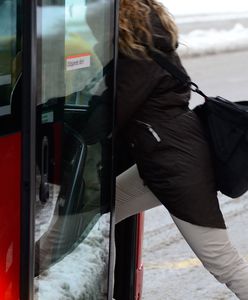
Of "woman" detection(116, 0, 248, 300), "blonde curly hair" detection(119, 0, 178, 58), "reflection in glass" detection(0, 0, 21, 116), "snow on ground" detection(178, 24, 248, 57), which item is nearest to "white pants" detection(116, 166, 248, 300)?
"woman" detection(116, 0, 248, 300)

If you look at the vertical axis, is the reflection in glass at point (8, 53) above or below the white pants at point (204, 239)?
above

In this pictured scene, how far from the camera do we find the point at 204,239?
3006mm

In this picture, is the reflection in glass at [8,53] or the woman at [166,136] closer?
the reflection in glass at [8,53]

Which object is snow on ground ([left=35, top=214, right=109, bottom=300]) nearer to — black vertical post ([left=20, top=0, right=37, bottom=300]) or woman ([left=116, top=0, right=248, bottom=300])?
black vertical post ([left=20, top=0, right=37, bottom=300])

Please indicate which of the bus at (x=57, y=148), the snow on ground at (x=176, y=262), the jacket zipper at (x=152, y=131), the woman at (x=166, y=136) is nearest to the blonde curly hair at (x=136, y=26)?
the woman at (x=166, y=136)

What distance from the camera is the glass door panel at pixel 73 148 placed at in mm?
2309

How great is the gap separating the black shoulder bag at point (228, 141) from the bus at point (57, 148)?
463 mm

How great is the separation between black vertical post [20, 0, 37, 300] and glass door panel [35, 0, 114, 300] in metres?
0.05

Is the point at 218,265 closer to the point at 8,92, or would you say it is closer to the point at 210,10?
the point at 8,92

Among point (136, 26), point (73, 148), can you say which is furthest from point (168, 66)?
point (73, 148)

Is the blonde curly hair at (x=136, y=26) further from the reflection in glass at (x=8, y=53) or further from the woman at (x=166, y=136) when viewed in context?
the reflection in glass at (x=8, y=53)

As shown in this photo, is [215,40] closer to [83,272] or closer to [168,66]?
[168,66]

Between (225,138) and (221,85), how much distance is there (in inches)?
329

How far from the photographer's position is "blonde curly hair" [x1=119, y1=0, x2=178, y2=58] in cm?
271
